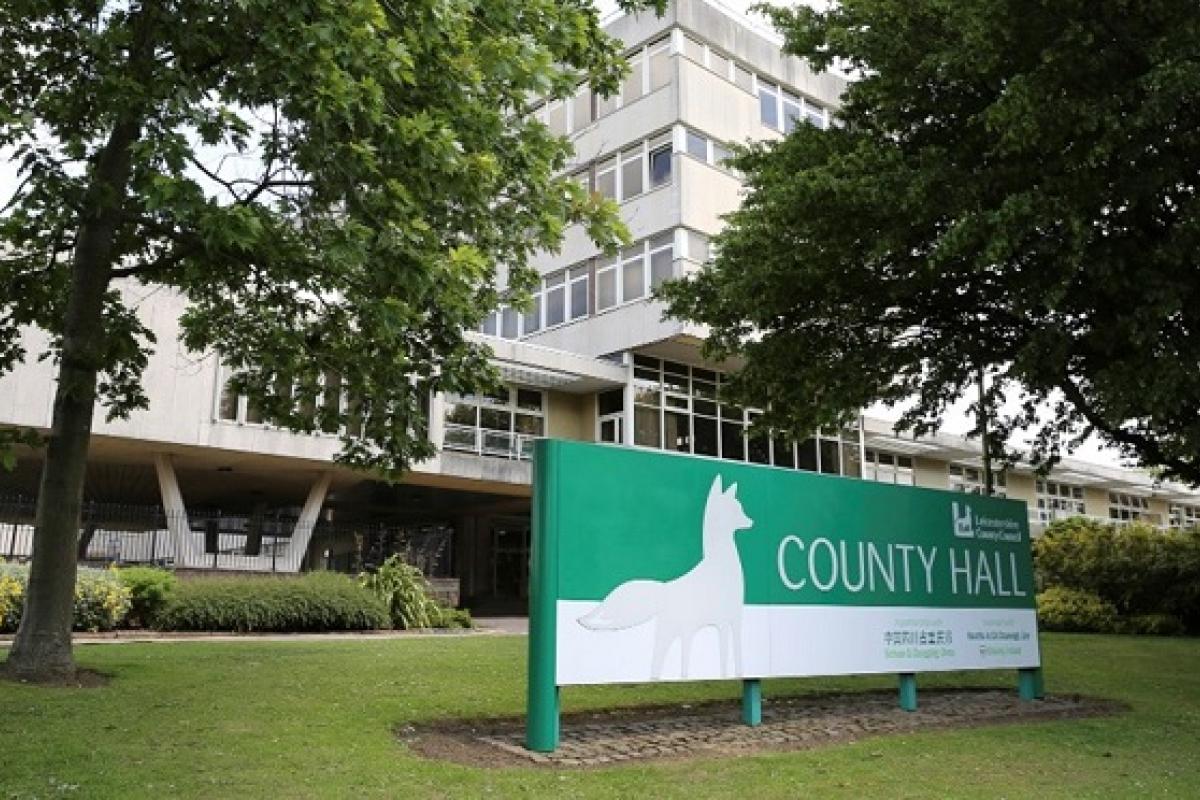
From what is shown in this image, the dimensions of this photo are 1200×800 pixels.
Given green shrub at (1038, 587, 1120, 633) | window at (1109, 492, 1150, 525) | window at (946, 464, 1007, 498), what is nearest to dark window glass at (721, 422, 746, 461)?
green shrub at (1038, 587, 1120, 633)

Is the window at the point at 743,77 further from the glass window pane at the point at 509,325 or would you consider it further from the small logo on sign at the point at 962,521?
the small logo on sign at the point at 962,521

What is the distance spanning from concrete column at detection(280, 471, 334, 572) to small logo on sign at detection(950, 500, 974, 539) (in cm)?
1840

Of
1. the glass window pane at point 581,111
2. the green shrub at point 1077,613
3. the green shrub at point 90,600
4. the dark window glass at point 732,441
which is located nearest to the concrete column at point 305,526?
the green shrub at point 90,600

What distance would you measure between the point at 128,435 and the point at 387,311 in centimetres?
1827

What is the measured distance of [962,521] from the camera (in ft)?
34.8

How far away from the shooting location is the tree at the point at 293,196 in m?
6.95

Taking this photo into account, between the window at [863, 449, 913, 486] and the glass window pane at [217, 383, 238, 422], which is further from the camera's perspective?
the window at [863, 449, 913, 486]

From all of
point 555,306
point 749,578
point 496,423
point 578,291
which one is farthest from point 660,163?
point 749,578

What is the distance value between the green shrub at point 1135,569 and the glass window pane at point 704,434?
9704 millimetres

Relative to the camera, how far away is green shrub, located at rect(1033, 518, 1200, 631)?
24.8m

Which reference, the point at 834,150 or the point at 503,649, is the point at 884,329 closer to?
the point at 834,150

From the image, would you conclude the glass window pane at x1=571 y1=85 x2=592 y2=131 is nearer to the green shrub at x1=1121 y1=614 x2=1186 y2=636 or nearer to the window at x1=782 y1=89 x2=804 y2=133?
the window at x1=782 y1=89 x2=804 y2=133

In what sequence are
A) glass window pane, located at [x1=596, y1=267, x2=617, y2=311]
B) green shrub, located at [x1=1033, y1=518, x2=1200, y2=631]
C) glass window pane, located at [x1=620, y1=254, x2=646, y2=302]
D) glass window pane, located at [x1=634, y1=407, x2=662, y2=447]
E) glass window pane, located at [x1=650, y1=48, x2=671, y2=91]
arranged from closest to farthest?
green shrub, located at [x1=1033, y1=518, x2=1200, y2=631] < glass window pane, located at [x1=620, y1=254, x2=646, y2=302] < glass window pane, located at [x1=650, y1=48, x2=671, y2=91] < glass window pane, located at [x1=634, y1=407, x2=662, y2=447] < glass window pane, located at [x1=596, y1=267, x2=617, y2=311]

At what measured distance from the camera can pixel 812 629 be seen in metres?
8.80
